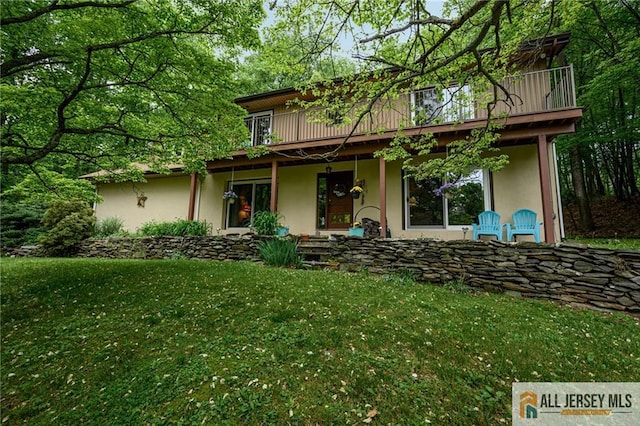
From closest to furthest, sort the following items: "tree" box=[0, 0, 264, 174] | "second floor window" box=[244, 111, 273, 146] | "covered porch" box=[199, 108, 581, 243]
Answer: "tree" box=[0, 0, 264, 174] → "covered porch" box=[199, 108, 581, 243] → "second floor window" box=[244, 111, 273, 146]

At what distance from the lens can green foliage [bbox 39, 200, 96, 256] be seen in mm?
9211

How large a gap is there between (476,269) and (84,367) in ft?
18.8

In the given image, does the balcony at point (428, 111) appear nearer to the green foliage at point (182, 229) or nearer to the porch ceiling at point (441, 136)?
the porch ceiling at point (441, 136)

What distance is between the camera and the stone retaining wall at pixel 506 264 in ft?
13.2

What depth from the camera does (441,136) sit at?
6.73m

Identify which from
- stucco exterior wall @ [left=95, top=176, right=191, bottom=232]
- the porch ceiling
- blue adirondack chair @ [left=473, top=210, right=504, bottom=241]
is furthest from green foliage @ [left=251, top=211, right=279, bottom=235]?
blue adirondack chair @ [left=473, top=210, right=504, bottom=241]

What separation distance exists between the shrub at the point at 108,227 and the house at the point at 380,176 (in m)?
0.47

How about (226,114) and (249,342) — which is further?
(226,114)

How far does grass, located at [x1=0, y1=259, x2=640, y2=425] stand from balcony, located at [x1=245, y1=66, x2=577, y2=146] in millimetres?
3025

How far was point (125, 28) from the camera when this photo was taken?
3746mm

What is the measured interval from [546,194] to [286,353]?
6.23 m

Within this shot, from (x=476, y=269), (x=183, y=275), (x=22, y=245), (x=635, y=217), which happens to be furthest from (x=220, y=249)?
(x=635, y=217)

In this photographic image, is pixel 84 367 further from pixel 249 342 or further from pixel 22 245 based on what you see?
pixel 22 245

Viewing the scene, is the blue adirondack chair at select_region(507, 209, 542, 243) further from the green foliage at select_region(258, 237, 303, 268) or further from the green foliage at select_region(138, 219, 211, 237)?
the green foliage at select_region(138, 219, 211, 237)
